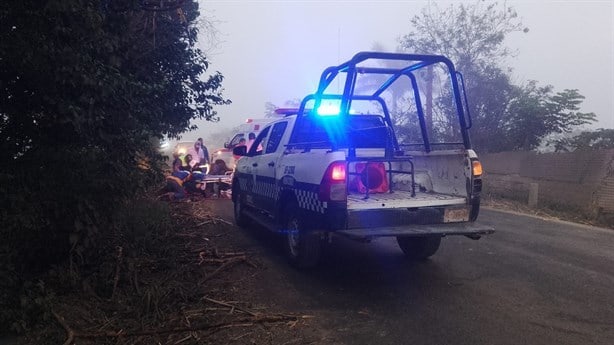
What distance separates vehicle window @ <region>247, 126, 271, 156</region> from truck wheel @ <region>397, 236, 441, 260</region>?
2.87m

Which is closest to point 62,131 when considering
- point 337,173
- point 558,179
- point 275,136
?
point 337,173

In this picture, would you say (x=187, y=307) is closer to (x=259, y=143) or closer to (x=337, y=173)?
(x=337, y=173)

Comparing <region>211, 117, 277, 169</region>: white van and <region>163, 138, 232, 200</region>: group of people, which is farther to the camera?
<region>211, 117, 277, 169</region>: white van

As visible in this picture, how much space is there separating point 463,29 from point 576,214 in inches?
396

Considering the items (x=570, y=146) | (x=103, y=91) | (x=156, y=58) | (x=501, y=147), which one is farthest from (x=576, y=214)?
(x=103, y=91)

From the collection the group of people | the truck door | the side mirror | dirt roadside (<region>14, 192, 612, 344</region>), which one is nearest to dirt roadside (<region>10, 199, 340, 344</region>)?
dirt roadside (<region>14, 192, 612, 344</region>)

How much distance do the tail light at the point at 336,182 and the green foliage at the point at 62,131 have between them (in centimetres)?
213

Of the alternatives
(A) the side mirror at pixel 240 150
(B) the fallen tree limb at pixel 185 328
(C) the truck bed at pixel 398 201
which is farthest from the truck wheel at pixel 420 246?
(A) the side mirror at pixel 240 150

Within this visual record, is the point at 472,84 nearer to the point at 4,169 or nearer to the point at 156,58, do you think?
the point at 156,58

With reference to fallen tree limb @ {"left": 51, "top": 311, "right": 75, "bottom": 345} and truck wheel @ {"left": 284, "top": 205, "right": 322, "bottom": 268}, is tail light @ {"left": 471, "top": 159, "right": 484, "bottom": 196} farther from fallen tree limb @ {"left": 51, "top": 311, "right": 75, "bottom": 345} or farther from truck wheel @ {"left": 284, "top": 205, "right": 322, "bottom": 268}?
fallen tree limb @ {"left": 51, "top": 311, "right": 75, "bottom": 345}

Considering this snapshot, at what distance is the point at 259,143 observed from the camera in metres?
8.29

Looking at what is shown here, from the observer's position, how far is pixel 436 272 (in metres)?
5.83

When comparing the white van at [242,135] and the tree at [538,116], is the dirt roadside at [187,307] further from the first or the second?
the tree at [538,116]

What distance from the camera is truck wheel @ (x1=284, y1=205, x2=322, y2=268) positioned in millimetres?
5656
